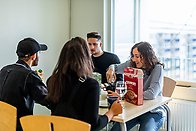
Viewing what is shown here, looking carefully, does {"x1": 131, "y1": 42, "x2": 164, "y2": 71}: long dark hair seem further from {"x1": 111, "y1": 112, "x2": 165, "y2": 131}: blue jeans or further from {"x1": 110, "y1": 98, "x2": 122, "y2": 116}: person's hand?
{"x1": 110, "y1": 98, "x2": 122, "y2": 116}: person's hand

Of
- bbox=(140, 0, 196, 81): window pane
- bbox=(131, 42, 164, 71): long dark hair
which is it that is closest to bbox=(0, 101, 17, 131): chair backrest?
bbox=(131, 42, 164, 71): long dark hair

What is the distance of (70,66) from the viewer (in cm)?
178

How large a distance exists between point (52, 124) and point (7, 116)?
1.61ft

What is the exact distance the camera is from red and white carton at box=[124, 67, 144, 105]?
2.15 m

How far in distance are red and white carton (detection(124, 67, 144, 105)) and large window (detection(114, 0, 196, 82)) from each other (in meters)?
1.32

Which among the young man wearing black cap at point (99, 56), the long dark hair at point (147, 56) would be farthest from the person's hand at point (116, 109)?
the young man wearing black cap at point (99, 56)

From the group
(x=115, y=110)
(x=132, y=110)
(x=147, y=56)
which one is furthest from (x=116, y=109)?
(x=147, y=56)

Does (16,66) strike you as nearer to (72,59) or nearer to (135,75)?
(72,59)

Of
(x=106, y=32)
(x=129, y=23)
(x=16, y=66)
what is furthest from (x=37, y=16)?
(x=16, y=66)

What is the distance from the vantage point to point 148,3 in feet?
11.9

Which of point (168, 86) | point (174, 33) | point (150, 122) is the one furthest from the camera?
point (174, 33)

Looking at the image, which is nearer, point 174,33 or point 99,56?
point 99,56

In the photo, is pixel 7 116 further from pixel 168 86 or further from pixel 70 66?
pixel 168 86

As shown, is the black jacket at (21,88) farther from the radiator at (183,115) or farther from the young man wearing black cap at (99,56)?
the radiator at (183,115)
